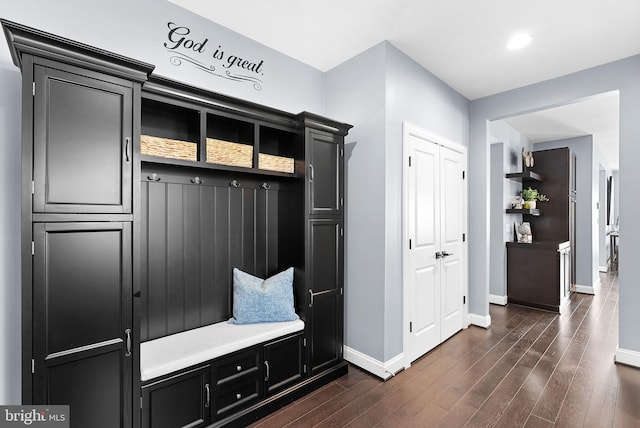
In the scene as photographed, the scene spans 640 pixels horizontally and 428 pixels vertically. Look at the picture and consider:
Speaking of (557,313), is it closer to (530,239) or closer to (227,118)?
(530,239)

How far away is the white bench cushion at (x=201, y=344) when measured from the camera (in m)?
1.72

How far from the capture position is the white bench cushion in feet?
5.65

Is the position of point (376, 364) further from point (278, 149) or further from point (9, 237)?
point (9, 237)

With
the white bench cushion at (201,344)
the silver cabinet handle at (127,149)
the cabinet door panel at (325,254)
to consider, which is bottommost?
the white bench cushion at (201,344)

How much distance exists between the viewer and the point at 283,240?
2668 millimetres

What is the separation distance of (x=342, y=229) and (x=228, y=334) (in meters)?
1.26

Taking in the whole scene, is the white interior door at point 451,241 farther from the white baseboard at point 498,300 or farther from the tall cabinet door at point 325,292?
the white baseboard at point 498,300

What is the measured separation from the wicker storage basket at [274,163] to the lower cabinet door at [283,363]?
1309mm

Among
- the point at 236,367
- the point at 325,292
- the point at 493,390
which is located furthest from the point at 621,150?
the point at 236,367

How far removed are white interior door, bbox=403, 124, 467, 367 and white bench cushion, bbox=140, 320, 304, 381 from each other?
4.02ft

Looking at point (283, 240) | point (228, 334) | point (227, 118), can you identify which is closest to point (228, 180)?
point (227, 118)

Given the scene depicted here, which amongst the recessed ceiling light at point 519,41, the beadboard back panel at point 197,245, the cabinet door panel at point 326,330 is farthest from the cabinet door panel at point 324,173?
the recessed ceiling light at point 519,41

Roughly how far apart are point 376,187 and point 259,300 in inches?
54.0

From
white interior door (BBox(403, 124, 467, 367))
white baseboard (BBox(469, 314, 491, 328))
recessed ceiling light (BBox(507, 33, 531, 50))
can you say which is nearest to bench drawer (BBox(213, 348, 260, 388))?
white interior door (BBox(403, 124, 467, 367))
